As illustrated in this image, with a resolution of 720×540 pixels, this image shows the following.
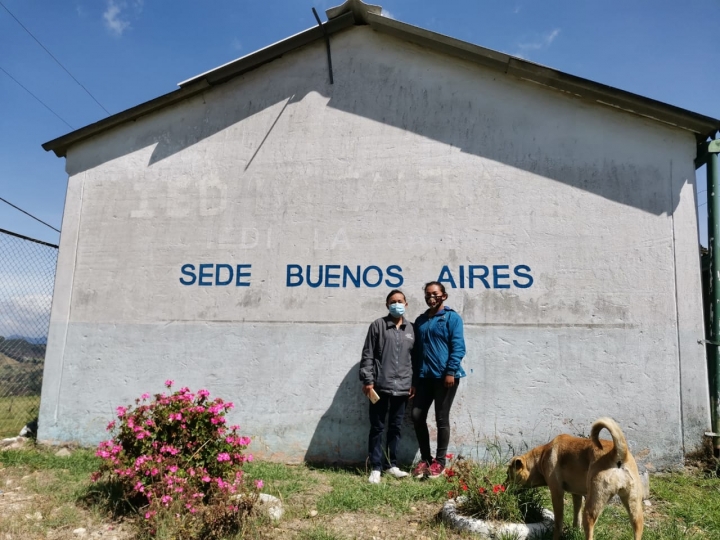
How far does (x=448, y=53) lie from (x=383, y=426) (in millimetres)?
4188

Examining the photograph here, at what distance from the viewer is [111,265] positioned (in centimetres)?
664

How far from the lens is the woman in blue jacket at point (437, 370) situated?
205 inches

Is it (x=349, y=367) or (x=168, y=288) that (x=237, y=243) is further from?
(x=349, y=367)

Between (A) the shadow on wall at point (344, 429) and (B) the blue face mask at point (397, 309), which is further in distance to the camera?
(A) the shadow on wall at point (344, 429)

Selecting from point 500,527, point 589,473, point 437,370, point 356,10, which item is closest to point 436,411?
point 437,370

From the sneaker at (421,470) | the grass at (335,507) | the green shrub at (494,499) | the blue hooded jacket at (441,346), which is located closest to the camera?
the green shrub at (494,499)

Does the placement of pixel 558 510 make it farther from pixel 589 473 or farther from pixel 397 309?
pixel 397 309

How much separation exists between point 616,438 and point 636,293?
284 centimetres

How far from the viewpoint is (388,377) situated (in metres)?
5.34

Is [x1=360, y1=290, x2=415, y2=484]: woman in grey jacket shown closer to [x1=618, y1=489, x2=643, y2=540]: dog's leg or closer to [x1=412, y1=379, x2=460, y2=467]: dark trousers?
[x1=412, y1=379, x2=460, y2=467]: dark trousers

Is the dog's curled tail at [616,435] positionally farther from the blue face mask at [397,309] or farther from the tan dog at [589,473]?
the blue face mask at [397,309]

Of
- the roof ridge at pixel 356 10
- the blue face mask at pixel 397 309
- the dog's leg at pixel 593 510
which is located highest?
the roof ridge at pixel 356 10

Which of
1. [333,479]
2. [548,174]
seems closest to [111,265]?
Answer: [333,479]

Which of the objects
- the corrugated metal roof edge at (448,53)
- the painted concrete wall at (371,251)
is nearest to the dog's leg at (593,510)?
the painted concrete wall at (371,251)
